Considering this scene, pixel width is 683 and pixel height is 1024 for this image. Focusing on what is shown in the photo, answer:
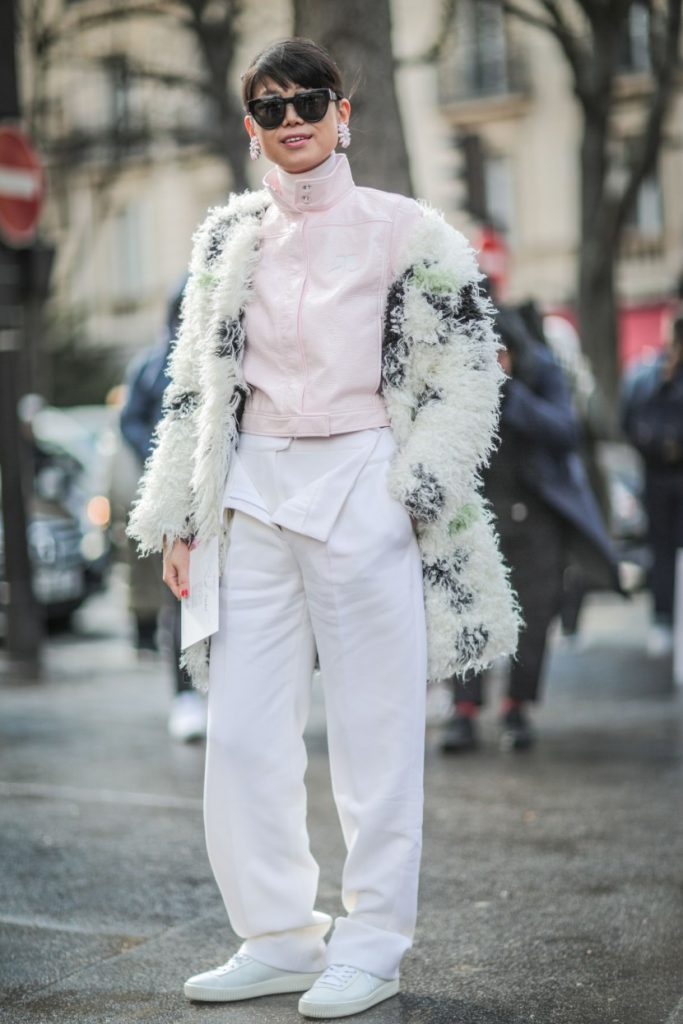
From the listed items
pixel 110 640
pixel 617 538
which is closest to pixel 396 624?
pixel 110 640

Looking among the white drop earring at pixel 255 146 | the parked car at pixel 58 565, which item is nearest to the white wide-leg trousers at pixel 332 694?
the white drop earring at pixel 255 146

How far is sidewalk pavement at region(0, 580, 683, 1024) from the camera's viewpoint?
3.56 metres

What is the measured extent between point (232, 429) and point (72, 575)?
28.6 feet

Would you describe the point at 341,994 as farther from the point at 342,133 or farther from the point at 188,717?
the point at 188,717

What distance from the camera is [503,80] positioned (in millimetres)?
32062

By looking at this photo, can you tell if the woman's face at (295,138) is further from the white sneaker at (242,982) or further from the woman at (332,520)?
the white sneaker at (242,982)

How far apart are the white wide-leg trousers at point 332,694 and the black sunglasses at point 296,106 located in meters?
0.70

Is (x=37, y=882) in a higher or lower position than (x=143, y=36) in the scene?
lower

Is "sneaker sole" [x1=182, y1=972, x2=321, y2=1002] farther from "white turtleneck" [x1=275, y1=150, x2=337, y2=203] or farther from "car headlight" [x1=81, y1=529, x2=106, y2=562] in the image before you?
"car headlight" [x1=81, y1=529, x2=106, y2=562]

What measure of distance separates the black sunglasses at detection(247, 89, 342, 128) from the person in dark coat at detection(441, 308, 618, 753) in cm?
307

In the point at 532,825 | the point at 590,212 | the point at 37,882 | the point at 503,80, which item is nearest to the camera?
the point at 37,882

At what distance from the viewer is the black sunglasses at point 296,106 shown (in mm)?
3428

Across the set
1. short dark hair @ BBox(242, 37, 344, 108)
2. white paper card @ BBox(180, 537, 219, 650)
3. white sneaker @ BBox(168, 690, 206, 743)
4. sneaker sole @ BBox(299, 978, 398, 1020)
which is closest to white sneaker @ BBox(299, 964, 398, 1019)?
sneaker sole @ BBox(299, 978, 398, 1020)

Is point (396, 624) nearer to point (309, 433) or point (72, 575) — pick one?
point (309, 433)
